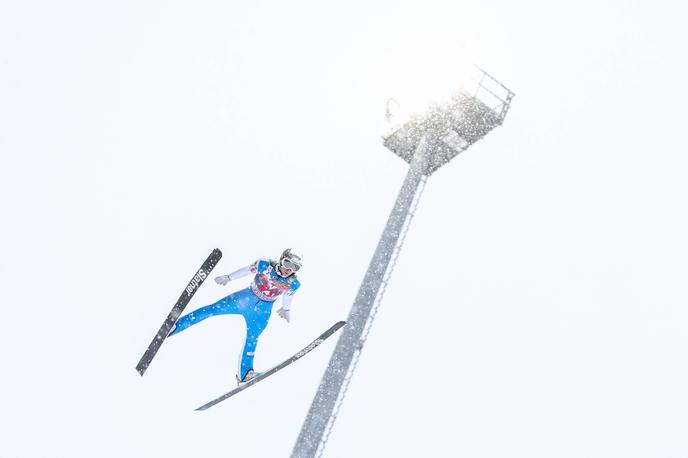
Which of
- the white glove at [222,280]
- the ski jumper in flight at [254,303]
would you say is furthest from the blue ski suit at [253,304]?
the white glove at [222,280]

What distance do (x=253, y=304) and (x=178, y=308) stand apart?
1088 millimetres

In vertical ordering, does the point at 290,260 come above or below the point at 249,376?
above

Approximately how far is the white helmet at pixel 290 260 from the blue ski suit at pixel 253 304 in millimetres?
204

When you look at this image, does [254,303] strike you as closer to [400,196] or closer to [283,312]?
[283,312]

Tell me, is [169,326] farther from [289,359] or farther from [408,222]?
[408,222]

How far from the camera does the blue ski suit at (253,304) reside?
30.9ft

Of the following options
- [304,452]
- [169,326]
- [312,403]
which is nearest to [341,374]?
[312,403]

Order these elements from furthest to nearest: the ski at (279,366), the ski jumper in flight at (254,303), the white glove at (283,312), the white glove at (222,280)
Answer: the white glove at (283,312) < the ski at (279,366) < the ski jumper in flight at (254,303) < the white glove at (222,280)

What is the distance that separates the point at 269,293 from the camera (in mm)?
9562

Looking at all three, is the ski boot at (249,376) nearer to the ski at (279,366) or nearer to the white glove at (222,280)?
the ski at (279,366)

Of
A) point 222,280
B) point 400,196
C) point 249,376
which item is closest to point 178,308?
point 222,280

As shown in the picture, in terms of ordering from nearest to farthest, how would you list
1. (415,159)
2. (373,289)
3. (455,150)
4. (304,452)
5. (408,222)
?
1. (304,452)
2. (373,289)
3. (408,222)
4. (415,159)
5. (455,150)

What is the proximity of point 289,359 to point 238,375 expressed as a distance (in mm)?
801

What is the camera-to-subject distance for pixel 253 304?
31.7ft
